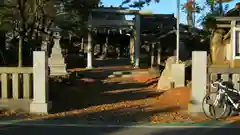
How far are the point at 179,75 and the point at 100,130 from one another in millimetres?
9816

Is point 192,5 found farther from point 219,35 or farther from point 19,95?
point 19,95

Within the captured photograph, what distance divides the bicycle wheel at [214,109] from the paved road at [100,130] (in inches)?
47.6

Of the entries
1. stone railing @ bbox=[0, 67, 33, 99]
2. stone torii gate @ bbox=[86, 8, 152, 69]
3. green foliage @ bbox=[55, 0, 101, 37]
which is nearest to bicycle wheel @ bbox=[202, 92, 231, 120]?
stone railing @ bbox=[0, 67, 33, 99]

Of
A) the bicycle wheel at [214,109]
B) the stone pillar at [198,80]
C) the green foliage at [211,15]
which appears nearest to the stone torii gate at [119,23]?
the green foliage at [211,15]

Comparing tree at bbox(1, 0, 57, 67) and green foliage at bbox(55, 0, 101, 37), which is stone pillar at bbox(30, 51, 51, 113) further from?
green foliage at bbox(55, 0, 101, 37)

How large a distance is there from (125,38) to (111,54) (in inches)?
126

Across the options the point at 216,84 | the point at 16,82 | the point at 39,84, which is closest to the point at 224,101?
the point at 216,84

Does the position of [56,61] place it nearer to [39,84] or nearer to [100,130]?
[39,84]

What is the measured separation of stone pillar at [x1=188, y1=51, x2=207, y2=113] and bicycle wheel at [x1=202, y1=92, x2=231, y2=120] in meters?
0.22

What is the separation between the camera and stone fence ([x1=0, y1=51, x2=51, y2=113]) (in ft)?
34.5

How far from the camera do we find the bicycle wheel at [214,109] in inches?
388

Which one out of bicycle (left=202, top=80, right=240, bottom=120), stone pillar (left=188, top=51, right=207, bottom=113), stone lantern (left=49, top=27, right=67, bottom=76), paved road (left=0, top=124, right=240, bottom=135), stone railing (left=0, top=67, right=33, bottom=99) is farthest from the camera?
stone lantern (left=49, top=27, right=67, bottom=76)

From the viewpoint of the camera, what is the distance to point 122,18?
3488 cm

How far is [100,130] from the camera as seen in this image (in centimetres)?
843
